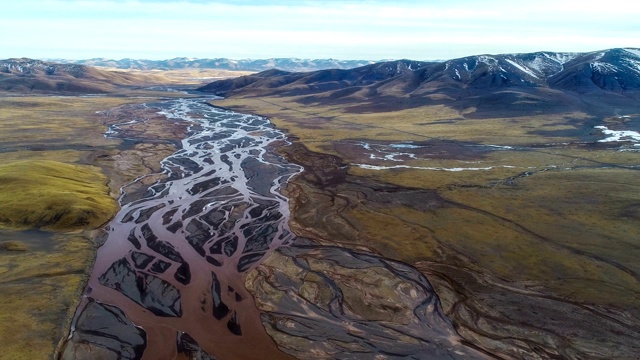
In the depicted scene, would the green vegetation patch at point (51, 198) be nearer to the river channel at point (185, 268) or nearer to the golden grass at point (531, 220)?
the river channel at point (185, 268)

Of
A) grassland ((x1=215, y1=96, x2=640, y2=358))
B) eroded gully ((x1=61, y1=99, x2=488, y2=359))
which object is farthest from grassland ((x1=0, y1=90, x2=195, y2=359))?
grassland ((x1=215, y1=96, x2=640, y2=358))

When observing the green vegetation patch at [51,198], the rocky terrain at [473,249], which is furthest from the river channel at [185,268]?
the green vegetation patch at [51,198]

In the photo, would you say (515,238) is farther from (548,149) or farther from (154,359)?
(548,149)

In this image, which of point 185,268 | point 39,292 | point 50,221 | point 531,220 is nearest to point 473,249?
point 531,220

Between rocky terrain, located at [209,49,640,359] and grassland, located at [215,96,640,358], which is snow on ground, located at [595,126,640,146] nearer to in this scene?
rocky terrain, located at [209,49,640,359]

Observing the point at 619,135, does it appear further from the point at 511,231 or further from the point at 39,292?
the point at 39,292

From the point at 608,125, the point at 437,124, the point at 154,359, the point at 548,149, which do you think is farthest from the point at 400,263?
the point at 608,125
